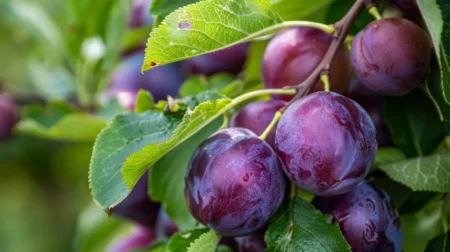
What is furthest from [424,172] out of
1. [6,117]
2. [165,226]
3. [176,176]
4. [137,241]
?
[6,117]


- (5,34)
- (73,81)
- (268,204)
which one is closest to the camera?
(268,204)

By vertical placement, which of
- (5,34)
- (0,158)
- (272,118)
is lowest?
(0,158)

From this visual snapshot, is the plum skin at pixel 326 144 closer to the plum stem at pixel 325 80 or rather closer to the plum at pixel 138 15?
the plum stem at pixel 325 80

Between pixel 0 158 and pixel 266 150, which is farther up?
pixel 266 150

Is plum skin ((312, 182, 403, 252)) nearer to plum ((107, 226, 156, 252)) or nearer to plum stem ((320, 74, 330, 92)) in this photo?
plum stem ((320, 74, 330, 92))

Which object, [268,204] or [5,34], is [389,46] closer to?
[268,204]

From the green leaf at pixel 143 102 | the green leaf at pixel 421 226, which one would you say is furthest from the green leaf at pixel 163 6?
the green leaf at pixel 421 226

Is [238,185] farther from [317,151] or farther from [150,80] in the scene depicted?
[150,80]

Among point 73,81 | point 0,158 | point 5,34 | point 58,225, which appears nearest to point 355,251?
point 73,81
